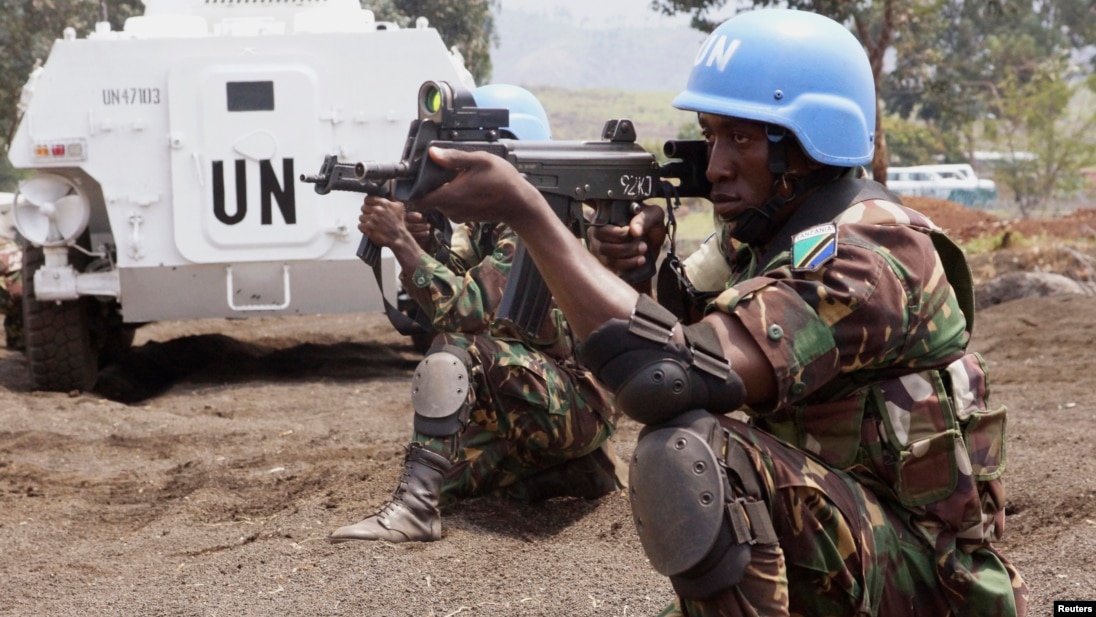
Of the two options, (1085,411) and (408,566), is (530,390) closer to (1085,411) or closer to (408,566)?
(408,566)

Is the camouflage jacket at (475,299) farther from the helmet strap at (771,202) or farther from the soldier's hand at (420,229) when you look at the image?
the helmet strap at (771,202)

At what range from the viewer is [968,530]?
2795mm

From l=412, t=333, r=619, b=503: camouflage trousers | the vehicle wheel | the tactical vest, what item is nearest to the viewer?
the tactical vest

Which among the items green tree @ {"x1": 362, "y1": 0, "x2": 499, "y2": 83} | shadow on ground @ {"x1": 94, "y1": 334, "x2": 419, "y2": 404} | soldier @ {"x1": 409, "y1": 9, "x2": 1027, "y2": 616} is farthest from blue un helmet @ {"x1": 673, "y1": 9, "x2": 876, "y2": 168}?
green tree @ {"x1": 362, "y1": 0, "x2": 499, "y2": 83}

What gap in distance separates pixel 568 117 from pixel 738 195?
60.6m

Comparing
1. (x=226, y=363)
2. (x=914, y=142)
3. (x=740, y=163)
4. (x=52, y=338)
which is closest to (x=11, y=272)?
(x=52, y=338)

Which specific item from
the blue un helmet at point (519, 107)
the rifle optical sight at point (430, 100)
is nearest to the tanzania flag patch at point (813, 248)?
the rifle optical sight at point (430, 100)

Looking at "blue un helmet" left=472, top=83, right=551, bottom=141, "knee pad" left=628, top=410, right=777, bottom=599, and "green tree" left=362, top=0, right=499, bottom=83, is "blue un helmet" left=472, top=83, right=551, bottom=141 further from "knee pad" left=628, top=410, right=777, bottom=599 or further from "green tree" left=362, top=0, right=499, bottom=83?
"green tree" left=362, top=0, right=499, bottom=83

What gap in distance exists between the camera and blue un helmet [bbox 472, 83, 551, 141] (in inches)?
202

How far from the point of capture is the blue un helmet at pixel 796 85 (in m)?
2.73

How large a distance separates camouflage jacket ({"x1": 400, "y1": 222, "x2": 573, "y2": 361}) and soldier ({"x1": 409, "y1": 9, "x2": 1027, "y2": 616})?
5.23ft

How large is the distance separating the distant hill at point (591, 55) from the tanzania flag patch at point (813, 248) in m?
114

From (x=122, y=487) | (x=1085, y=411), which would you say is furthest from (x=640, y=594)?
(x=1085, y=411)

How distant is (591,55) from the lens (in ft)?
454
